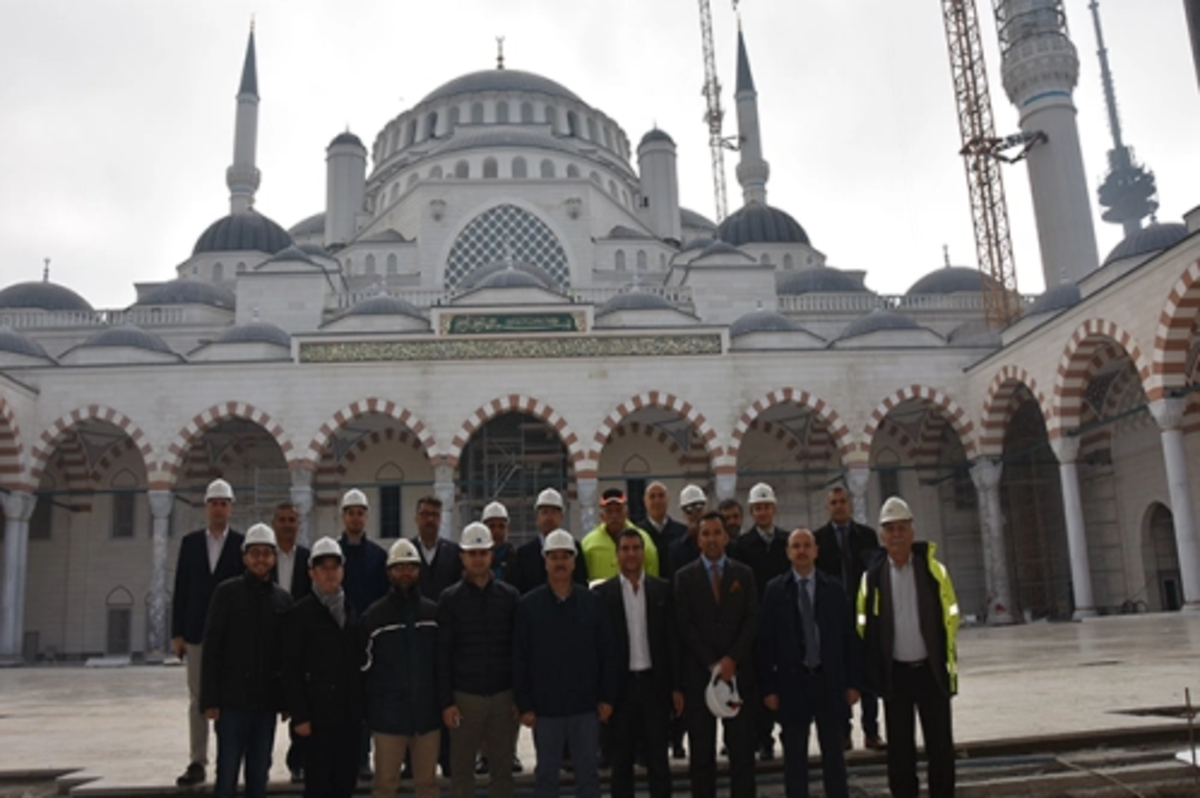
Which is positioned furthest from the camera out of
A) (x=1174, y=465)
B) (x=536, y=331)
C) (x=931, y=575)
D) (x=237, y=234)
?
(x=237, y=234)

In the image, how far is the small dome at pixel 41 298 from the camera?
2295 cm

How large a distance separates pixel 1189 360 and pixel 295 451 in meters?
14.2

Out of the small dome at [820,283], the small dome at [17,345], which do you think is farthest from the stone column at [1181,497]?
the small dome at [17,345]

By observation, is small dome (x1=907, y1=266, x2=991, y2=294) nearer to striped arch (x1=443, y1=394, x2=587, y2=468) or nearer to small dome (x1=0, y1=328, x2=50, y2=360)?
striped arch (x1=443, y1=394, x2=587, y2=468)

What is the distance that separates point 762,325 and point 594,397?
12.5ft

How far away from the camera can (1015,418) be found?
2016 cm

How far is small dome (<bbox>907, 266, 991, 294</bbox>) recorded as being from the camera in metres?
24.4

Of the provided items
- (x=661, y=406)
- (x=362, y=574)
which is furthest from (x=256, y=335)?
(x=362, y=574)

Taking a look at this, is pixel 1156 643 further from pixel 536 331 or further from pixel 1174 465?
pixel 536 331

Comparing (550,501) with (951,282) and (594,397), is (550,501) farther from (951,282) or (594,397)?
(951,282)

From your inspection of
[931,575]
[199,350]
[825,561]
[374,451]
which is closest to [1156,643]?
[825,561]

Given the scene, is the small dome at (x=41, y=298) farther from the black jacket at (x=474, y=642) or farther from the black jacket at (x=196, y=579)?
the black jacket at (x=474, y=642)

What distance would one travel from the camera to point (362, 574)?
5.04 metres

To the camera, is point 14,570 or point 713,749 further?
point 14,570
